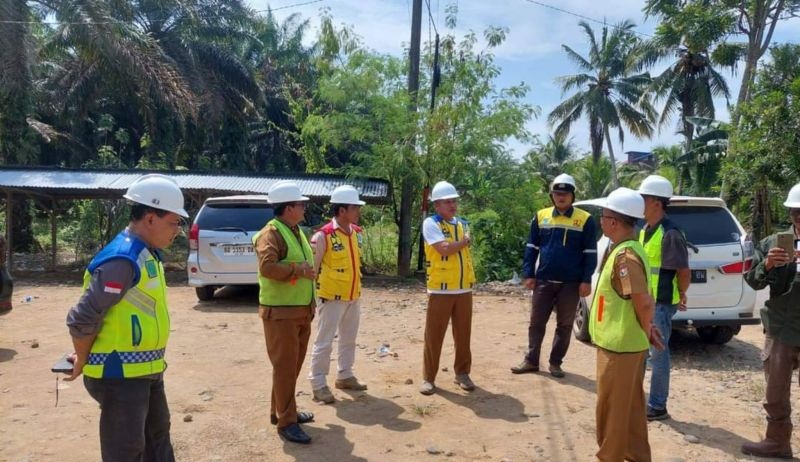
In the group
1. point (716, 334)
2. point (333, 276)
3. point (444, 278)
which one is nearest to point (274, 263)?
point (333, 276)

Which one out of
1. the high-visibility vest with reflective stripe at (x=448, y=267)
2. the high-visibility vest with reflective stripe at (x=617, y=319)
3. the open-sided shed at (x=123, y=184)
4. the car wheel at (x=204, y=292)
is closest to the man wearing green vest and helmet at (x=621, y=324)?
the high-visibility vest with reflective stripe at (x=617, y=319)

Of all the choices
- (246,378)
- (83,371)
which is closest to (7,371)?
(246,378)

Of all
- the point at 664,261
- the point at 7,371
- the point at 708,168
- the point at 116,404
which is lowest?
the point at 7,371

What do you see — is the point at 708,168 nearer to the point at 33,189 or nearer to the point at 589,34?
the point at 589,34

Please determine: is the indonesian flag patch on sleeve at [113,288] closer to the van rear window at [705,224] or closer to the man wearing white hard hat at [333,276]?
the man wearing white hard hat at [333,276]

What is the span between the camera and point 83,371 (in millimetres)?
2760

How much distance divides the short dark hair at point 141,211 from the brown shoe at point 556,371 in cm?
414

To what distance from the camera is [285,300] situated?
4.18m

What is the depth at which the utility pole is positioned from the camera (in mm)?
13273

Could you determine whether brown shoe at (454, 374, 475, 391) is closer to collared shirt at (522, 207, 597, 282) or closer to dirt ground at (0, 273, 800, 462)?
dirt ground at (0, 273, 800, 462)

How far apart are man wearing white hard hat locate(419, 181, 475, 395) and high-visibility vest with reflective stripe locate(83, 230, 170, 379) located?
8.88ft

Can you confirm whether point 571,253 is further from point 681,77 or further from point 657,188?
point 681,77

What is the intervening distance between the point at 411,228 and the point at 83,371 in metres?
11.1

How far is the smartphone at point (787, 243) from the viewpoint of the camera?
12.6ft
